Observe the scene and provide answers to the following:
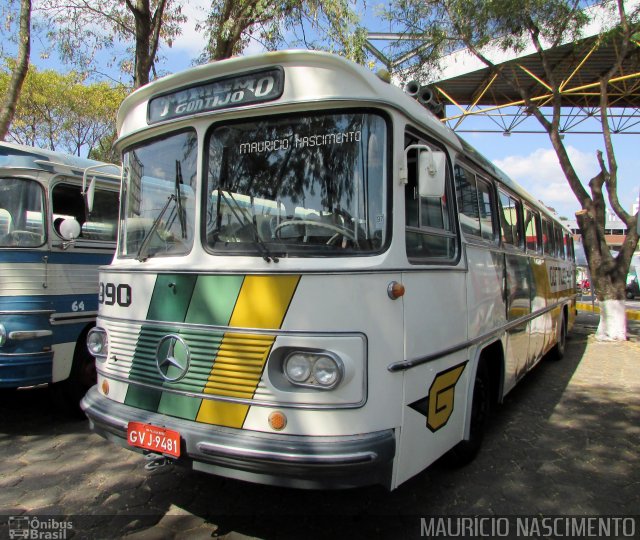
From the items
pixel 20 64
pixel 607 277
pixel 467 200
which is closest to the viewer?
pixel 467 200

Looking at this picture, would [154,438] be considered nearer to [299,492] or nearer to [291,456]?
[291,456]

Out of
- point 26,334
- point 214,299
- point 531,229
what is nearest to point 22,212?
point 26,334

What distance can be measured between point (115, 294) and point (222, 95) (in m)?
1.47

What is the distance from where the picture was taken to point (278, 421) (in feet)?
8.24

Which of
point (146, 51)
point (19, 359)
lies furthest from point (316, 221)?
point (146, 51)

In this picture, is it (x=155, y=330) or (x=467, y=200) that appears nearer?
(x=155, y=330)

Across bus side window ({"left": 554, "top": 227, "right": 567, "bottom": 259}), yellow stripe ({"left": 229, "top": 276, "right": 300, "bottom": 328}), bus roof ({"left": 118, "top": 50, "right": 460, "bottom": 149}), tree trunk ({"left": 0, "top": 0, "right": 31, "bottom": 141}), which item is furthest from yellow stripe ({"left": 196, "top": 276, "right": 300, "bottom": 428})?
tree trunk ({"left": 0, "top": 0, "right": 31, "bottom": 141})

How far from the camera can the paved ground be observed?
3066mm

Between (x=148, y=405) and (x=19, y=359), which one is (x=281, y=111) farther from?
(x=19, y=359)

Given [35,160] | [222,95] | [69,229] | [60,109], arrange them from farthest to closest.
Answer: [60,109] → [35,160] → [69,229] → [222,95]

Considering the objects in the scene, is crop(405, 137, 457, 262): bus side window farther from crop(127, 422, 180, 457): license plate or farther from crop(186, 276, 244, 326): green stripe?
crop(127, 422, 180, 457): license plate

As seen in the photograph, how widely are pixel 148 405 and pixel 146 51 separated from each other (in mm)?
7194

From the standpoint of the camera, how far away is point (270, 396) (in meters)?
2.53
